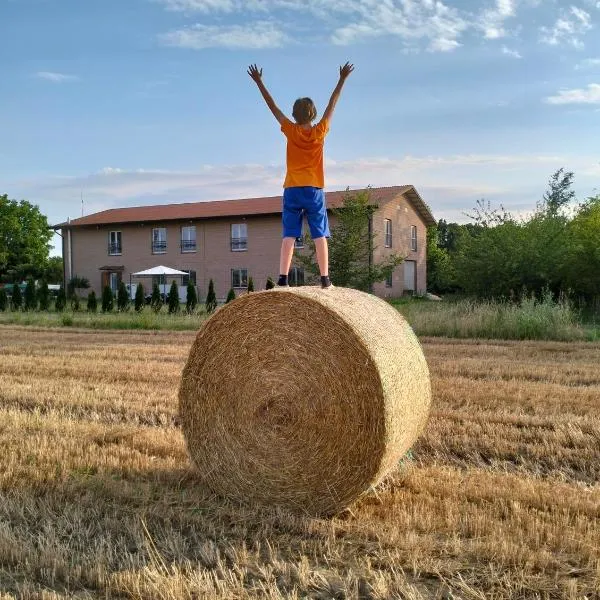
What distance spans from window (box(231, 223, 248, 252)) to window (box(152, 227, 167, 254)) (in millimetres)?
4390

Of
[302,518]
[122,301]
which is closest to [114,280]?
[122,301]

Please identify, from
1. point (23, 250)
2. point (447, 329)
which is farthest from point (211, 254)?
point (23, 250)

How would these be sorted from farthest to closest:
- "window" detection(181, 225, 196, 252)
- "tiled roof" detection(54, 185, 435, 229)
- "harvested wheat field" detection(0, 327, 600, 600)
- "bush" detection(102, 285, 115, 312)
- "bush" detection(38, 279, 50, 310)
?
"window" detection(181, 225, 196, 252), "tiled roof" detection(54, 185, 435, 229), "bush" detection(38, 279, 50, 310), "bush" detection(102, 285, 115, 312), "harvested wheat field" detection(0, 327, 600, 600)

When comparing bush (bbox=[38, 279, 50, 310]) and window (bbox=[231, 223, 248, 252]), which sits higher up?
window (bbox=[231, 223, 248, 252])

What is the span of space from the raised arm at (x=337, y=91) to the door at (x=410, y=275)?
3519 cm

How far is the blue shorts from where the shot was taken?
17.9 ft

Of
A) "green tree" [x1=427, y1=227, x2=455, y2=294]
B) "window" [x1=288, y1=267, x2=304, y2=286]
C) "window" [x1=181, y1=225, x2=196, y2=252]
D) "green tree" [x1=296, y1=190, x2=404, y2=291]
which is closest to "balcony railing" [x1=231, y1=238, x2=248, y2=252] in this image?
"window" [x1=181, y1=225, x2=196, y2=252]

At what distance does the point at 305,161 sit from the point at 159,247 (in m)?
36.7

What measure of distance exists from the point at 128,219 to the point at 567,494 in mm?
39076

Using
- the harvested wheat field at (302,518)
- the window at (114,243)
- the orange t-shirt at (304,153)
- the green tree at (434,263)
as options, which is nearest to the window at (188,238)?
the window at (114,243)

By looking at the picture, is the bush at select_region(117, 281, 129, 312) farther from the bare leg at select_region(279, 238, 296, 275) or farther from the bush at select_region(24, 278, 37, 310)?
the bare leg at select_region(279, 238, 296, 275)

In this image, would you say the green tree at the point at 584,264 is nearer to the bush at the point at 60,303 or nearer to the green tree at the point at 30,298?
the bush at the point at 60,303

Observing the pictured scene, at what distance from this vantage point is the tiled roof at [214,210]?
123 ft

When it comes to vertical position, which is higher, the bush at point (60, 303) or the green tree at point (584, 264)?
the green tree at point (584, 264)
